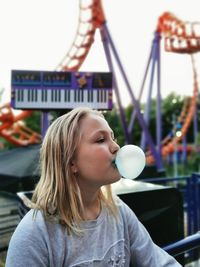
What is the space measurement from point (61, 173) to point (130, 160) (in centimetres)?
21

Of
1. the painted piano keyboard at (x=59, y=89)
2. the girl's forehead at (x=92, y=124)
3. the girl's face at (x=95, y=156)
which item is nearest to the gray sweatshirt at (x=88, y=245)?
the girl's face at (x=95, y=156)

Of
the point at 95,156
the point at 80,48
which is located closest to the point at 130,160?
the point at 95,156

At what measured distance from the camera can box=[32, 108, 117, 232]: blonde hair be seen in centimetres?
100

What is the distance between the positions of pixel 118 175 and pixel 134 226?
231 millimetres

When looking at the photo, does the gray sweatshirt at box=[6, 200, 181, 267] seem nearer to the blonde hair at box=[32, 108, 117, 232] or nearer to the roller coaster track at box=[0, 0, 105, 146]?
the blonde hair at box=[32, 108, 117, 232]

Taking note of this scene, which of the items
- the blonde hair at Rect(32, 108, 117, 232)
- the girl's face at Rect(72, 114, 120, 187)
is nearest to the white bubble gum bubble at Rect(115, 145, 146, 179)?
the girl's face at Rect(72, 114, 120, 187)

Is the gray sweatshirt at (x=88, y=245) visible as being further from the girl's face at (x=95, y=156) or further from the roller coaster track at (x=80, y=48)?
the roller coaster track at (x=80, y=48)

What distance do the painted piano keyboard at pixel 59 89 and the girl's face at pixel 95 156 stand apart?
310cm

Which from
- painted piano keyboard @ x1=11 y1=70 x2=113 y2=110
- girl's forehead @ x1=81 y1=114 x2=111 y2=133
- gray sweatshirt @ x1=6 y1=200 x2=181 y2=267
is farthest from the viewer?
painted piano keyboard @ x1=11 y1=70 x2=113 y2=110

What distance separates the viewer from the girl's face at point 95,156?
39.5 inches

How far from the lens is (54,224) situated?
968mm

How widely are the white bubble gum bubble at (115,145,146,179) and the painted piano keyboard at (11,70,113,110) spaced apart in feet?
10.4

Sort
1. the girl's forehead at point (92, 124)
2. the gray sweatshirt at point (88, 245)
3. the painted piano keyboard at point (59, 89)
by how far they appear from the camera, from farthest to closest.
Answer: the painted piano keyboard at point (59, 89) → the girl's forehead at point (92, 124) → the gray sweatshirt at point (88, 245)

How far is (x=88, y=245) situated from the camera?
990 mm
